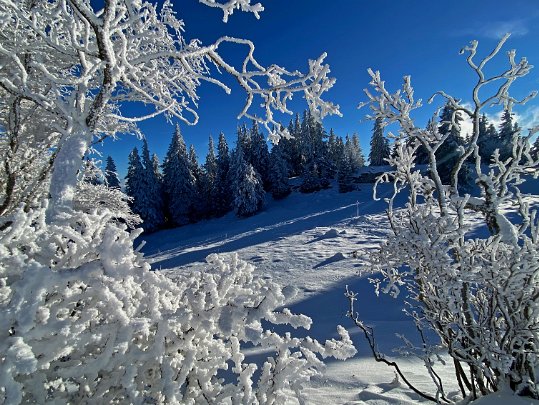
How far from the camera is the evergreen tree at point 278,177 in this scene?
132 feet

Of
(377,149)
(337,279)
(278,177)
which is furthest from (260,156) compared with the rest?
(337,279)

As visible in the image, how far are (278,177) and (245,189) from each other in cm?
619

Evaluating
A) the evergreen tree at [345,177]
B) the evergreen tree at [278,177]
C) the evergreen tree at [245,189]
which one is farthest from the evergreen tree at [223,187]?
the evergreen tree at [345,177]

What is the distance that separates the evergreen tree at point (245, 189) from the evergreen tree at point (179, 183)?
635 cm

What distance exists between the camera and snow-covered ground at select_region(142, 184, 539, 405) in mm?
3635

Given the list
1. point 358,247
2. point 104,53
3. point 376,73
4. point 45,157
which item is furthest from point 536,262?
point 358,247

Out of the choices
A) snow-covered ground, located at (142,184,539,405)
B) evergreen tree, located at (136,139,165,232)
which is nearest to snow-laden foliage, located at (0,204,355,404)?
snow-covered ground, located at (142,184,539,405)

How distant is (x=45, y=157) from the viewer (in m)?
4.67

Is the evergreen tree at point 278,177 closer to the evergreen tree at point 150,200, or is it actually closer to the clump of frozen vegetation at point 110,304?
the evergreen tree at point 150,200

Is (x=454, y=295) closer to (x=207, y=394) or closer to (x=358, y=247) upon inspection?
(x=207, y=394)

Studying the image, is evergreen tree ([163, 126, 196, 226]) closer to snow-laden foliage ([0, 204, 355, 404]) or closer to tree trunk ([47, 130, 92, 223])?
tree trunk ([47, 130, 92, 223])

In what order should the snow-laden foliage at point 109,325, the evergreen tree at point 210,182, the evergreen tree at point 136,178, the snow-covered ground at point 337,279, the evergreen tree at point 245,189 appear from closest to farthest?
the snow-laden foliage at point 109,325, the snow-covered ground at point 337,279, the evergreen tree at point 245,189, the evergreen tree at point 136,178, the evergreen tree at point 210,182

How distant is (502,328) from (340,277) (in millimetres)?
9584

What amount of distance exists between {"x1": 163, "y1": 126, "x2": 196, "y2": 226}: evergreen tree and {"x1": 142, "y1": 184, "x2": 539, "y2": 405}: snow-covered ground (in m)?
4.55
